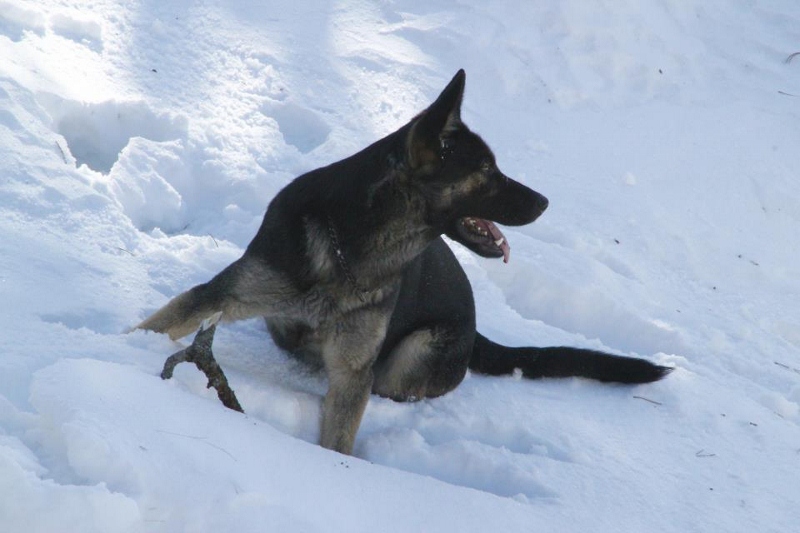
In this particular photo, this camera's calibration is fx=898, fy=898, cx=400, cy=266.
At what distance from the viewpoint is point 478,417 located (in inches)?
180

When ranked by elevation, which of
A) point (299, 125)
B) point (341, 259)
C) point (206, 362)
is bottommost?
point (206, 362)

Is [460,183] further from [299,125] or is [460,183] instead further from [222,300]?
[299,125]

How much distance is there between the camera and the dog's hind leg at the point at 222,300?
406 centimetres

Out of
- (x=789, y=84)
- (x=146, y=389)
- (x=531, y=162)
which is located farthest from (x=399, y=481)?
(x=789, y=84)

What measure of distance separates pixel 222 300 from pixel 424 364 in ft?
3.71

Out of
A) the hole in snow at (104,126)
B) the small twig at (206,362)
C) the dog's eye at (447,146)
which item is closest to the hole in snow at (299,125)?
the hole in snow at (104,126)

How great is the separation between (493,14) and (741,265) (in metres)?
3.52

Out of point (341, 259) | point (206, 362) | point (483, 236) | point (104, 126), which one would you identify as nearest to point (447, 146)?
point (483, 236)

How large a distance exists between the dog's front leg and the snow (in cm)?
17

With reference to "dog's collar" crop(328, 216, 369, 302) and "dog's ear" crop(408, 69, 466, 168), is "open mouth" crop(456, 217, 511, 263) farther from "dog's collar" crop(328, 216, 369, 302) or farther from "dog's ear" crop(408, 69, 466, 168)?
"dog's collar" crop(328, 216, 369, 302)

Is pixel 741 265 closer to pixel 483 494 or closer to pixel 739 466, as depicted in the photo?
pixel 739 466

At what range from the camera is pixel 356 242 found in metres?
4.02

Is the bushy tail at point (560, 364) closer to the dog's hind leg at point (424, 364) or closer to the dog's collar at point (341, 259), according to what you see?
the dog's hind leg at point (424, 364)

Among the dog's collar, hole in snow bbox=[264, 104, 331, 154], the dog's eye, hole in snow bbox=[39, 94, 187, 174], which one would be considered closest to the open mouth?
the dog's eye
